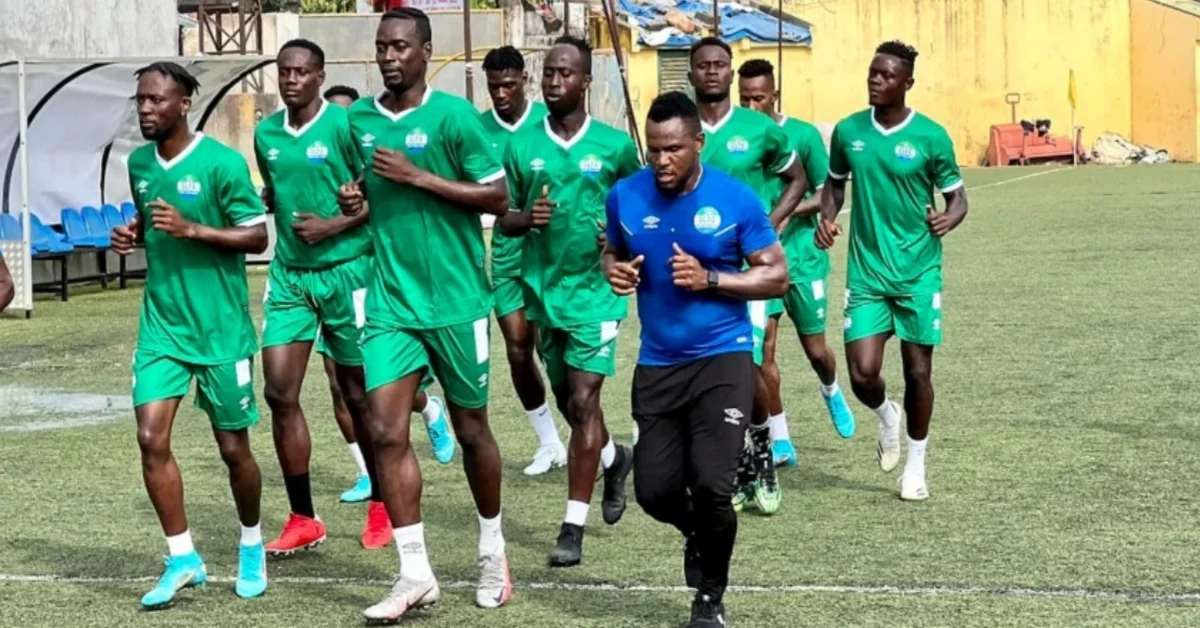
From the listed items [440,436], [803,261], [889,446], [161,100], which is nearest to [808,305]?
[803,261]

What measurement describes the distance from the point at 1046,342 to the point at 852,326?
6930 millimetres

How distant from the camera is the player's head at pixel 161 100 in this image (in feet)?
27.0

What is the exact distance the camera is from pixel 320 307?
955 centimetres

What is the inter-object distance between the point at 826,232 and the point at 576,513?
255cm

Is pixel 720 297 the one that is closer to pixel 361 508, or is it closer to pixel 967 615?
pixel 967 615

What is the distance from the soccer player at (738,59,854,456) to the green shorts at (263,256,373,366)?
2.59m

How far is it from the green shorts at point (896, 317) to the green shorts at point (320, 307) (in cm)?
260

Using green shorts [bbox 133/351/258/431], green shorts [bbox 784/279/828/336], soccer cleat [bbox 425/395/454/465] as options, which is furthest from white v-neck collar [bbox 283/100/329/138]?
green shorts [bbox 784/279/828/336]

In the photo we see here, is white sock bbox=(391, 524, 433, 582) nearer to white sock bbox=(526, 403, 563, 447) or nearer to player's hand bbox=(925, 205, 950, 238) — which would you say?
player's hand bbox=(925, 205, 950, 238)

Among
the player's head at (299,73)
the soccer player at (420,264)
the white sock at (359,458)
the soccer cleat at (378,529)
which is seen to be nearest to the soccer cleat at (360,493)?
the white sock at (359,458)

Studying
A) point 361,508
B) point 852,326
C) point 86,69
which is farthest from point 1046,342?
point 86,69

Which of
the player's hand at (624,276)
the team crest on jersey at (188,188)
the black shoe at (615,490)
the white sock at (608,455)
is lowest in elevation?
the black shoe at (615,490)

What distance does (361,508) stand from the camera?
1065cm

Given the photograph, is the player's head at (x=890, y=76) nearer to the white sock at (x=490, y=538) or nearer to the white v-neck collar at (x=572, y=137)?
the white v-neck collar at (x=572, y=137)
